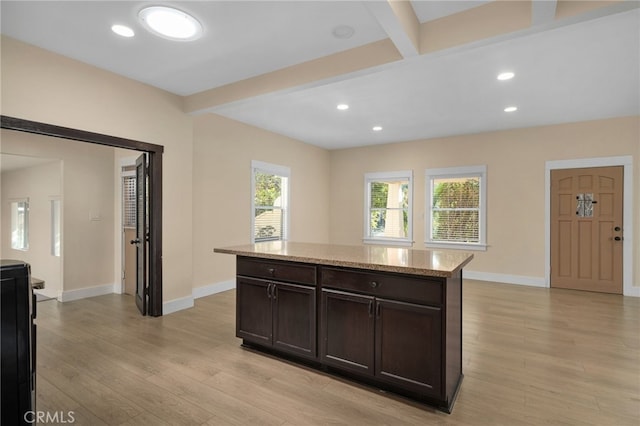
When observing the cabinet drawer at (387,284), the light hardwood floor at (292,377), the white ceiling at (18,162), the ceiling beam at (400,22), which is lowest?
the light hardwood floor at (292,377)

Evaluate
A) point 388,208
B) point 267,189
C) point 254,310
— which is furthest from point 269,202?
point 254,310

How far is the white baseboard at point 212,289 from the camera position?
4761 millimetres

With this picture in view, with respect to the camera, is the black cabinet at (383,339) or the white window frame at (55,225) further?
the white window frame at (55,225)

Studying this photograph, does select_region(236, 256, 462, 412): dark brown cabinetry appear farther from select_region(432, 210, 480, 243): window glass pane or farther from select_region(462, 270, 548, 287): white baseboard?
select_region(432, 210, 480, 243): window glass pane

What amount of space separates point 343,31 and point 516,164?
4.52m

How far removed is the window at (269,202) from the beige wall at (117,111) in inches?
60.5

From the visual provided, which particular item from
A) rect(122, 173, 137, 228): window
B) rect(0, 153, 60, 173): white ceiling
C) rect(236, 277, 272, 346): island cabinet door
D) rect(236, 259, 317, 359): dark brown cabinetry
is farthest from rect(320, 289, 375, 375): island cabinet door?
rect(0, 153, 60, 173): white ceiling

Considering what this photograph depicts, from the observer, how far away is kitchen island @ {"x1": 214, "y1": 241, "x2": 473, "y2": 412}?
2.05 meters

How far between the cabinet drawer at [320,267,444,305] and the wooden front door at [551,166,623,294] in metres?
4.72

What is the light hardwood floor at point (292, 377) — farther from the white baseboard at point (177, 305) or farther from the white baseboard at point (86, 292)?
the white baseboard at point (86, 292)

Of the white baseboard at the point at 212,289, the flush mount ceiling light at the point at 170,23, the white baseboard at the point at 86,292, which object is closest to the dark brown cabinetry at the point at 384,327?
the flush mount ceiling light at the point at 170,23

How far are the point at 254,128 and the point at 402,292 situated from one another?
446 cm

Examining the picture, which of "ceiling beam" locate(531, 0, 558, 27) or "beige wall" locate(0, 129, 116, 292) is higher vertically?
"ceiling beam" locate(531, 0, 558, 27)

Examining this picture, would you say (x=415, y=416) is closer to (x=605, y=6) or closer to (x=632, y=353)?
(x=632, y=353)
